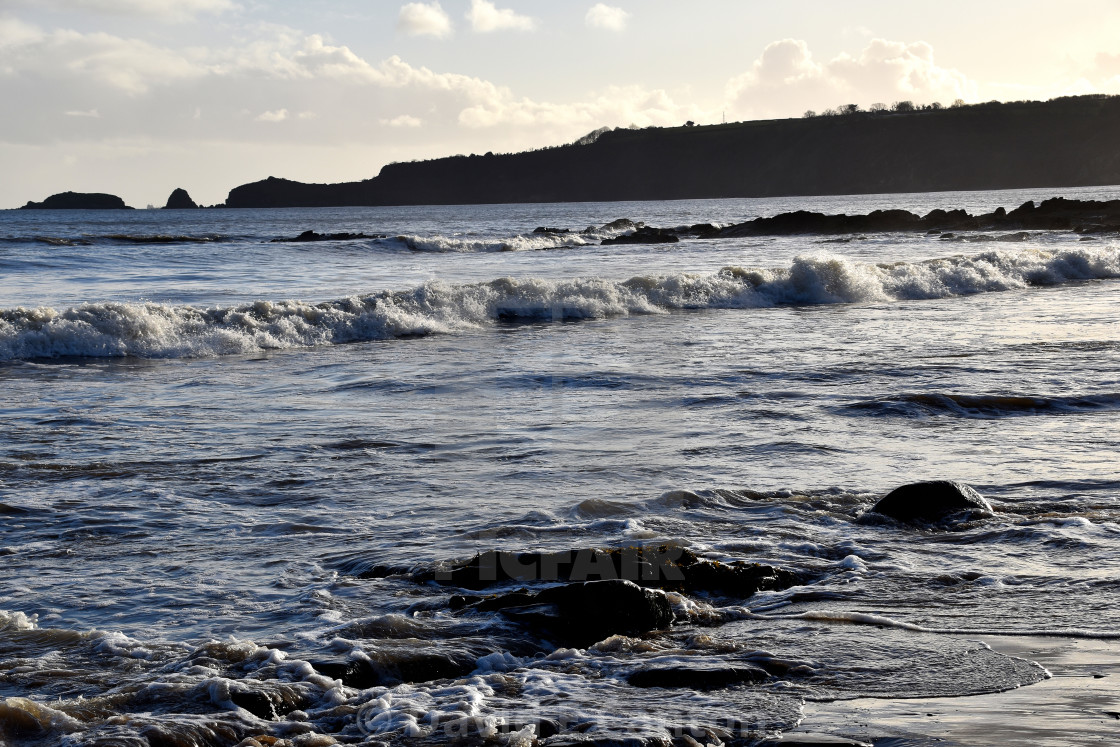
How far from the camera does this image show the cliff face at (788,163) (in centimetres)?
14625

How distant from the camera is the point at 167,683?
373 cm

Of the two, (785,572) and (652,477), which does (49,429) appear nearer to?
(652,477)

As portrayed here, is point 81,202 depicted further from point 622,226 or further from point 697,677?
point 697,677

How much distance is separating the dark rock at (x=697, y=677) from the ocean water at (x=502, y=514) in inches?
2.1

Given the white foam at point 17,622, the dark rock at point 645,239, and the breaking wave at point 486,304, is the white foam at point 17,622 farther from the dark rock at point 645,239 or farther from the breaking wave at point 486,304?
the dark rock at point 645,239

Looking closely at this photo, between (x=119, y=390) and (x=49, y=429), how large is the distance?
7.87ft

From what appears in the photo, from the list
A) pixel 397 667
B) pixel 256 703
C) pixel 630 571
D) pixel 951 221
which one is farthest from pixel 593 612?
pixel 951 221

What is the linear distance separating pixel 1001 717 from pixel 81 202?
166 metres

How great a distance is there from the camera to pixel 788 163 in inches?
6294

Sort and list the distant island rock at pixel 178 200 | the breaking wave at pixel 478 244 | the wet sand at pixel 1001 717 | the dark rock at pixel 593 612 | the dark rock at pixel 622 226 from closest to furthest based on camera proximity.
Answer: the wet sand at pixel 1001 717 → the dark rock at pixel 593 612 → the breaking wave at pixel 478 244 → the dark rock at pixel 622 226 → the distant island rock at pixel 178 200

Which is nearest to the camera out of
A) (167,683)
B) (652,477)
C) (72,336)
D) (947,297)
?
(167,683)

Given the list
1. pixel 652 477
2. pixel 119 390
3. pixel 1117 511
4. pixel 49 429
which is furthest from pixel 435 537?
pixel 119 390

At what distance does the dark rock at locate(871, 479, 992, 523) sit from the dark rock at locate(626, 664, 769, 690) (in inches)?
87.4

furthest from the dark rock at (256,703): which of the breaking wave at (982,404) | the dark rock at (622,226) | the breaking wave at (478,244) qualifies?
the dark rock at (622,226)
